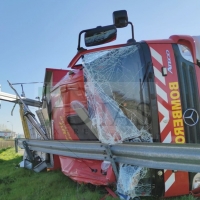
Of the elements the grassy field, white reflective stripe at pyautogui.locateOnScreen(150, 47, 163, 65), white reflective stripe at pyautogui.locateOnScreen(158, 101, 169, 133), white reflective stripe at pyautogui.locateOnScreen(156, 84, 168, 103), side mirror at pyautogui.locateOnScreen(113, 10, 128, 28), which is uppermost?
side mirror at pyautogui.locateOnScreen(113, 10, 128, 28)

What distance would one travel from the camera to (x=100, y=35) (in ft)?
8.13

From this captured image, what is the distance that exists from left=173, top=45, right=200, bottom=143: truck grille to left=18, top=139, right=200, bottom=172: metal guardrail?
1.51 feet

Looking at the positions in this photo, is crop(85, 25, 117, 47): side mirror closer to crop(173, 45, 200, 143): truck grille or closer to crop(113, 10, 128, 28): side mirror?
crop(113, 10, 128, 28): side mirror

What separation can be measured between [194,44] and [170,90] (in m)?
0.57

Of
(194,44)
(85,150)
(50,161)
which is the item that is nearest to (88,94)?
→ (85,150)

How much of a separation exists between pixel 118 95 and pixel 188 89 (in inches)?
25.5

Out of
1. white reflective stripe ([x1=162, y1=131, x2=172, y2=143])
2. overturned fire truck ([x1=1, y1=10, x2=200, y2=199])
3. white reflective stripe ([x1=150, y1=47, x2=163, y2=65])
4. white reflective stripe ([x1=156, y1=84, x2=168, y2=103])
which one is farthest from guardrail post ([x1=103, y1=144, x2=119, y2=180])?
white reflective stripe ([x1=150, y1=47, x2=163, y2=65])

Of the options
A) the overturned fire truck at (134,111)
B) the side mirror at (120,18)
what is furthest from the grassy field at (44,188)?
the side mirror at (120,18)

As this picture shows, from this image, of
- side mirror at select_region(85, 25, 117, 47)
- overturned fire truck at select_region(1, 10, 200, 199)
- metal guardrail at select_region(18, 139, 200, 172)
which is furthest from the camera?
side mirror at select_region(85, 25, 117, 47)

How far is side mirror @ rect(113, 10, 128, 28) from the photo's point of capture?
2.57 metres

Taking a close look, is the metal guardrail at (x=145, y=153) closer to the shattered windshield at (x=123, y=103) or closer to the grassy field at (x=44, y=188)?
the shattered windshield at (x=123, y=103)

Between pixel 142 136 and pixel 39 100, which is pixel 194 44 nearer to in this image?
pixel 142 136

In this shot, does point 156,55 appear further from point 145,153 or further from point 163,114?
point 145,153

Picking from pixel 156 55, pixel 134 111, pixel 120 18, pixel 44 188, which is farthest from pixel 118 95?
pixel 44 188
